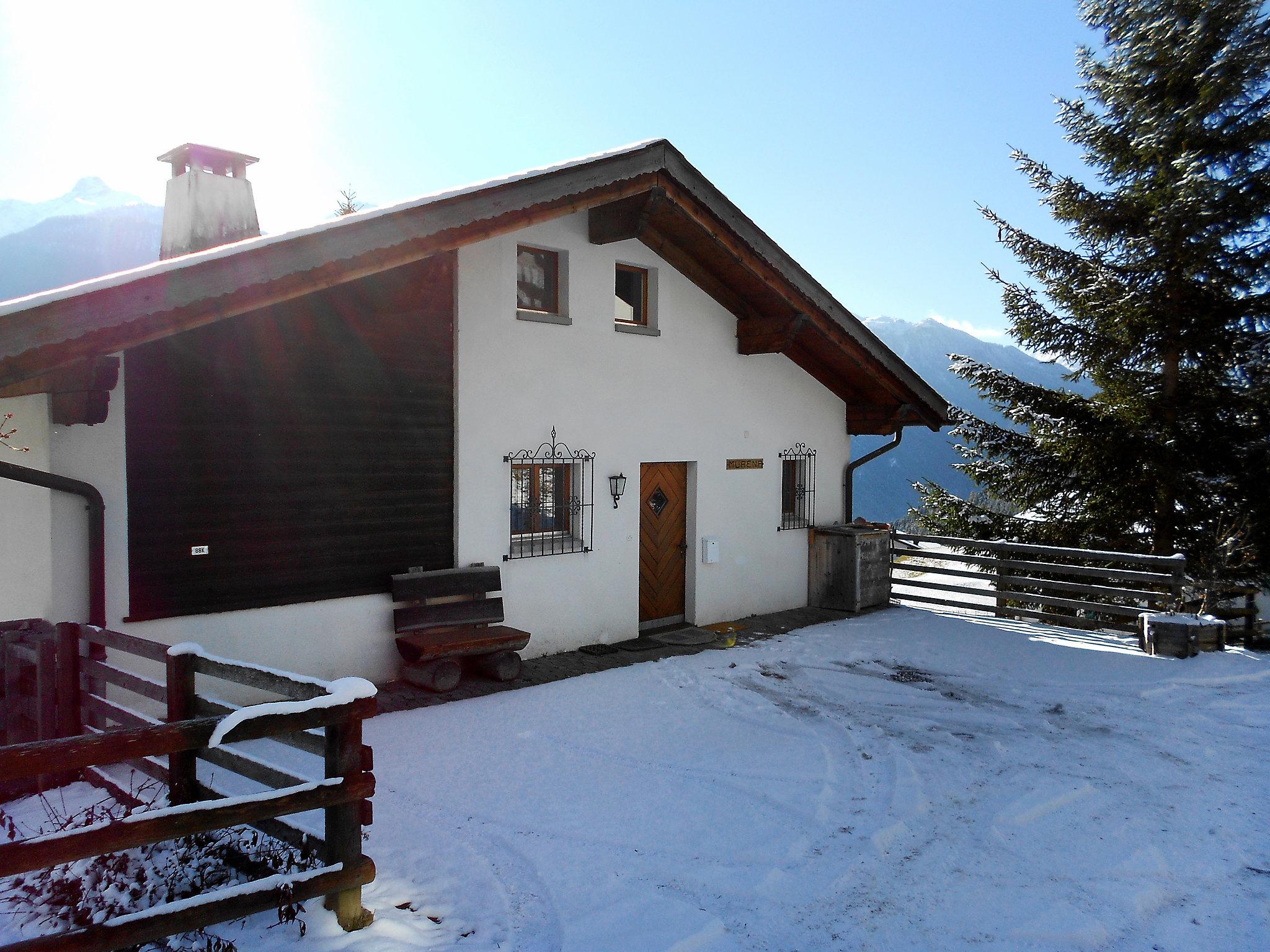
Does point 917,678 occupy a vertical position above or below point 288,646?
below

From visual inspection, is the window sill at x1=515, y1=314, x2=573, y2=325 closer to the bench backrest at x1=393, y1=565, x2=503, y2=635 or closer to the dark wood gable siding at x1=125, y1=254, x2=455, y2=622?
the dark wood gable siding at x1=125, y1=254, x2=455, y2=622

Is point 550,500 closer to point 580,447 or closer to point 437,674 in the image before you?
point 580,447

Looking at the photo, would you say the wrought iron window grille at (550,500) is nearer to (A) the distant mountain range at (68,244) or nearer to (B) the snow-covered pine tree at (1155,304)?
(B) the snow-covered pine tree at (1155,304)

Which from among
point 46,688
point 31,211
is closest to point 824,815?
point 46,688

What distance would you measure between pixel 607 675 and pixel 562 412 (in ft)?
9.52

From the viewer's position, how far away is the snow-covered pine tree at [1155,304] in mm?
12203

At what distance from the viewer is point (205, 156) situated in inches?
364

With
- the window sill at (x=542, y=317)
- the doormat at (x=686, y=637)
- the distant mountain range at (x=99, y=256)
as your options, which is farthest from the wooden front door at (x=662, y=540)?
the distant mountain range at (x=99, y=256)

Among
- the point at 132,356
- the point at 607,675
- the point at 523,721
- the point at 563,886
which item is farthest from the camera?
the point at 607,675

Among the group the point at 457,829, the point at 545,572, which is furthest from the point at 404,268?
the point at 457,829

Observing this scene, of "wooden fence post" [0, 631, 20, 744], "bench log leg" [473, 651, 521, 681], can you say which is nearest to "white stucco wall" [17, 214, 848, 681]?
"wooden fence post" [0, 631, 20, 744]

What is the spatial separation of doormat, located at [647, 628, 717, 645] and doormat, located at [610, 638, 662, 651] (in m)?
0.11

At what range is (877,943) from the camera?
378 centimetres

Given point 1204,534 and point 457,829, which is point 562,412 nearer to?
point 457,829
